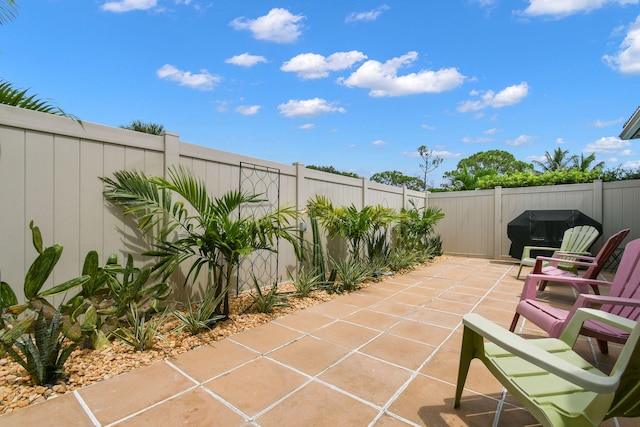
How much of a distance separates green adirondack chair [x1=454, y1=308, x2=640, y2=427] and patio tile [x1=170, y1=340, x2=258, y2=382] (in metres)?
1.56

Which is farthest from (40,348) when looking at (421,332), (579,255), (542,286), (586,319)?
(579,255)

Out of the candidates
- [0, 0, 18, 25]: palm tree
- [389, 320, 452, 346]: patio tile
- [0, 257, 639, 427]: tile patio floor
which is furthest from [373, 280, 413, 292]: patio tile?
[0, 0, 18, 25]: palm tree

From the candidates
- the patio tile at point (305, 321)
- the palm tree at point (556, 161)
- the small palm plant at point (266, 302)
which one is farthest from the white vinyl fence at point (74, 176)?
the palm tree at point (556, 161)

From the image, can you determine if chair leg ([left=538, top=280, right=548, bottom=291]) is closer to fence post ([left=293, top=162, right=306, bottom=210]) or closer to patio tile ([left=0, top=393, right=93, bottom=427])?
fence post ([left=293, top=162, right=306, bottom=210])

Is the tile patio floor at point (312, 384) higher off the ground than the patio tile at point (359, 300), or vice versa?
the tile patio floor at point (312, 384)

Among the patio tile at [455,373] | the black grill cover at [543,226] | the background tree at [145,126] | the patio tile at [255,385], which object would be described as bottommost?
the patio tile at [455,373]

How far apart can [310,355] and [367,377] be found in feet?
1.73

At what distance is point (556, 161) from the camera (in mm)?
16906

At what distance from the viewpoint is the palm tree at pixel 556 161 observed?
16672 mm

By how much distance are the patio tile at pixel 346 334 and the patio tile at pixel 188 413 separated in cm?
119

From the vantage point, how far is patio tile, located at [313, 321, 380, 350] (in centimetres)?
267

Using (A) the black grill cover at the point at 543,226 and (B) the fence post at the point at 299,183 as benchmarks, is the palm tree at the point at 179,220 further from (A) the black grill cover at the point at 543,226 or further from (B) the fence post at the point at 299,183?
(A) the black grill cover at the point at 543,226

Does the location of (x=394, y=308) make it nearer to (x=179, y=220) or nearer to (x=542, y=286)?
(x=179, y=220)

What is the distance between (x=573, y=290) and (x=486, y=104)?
8254 mm
